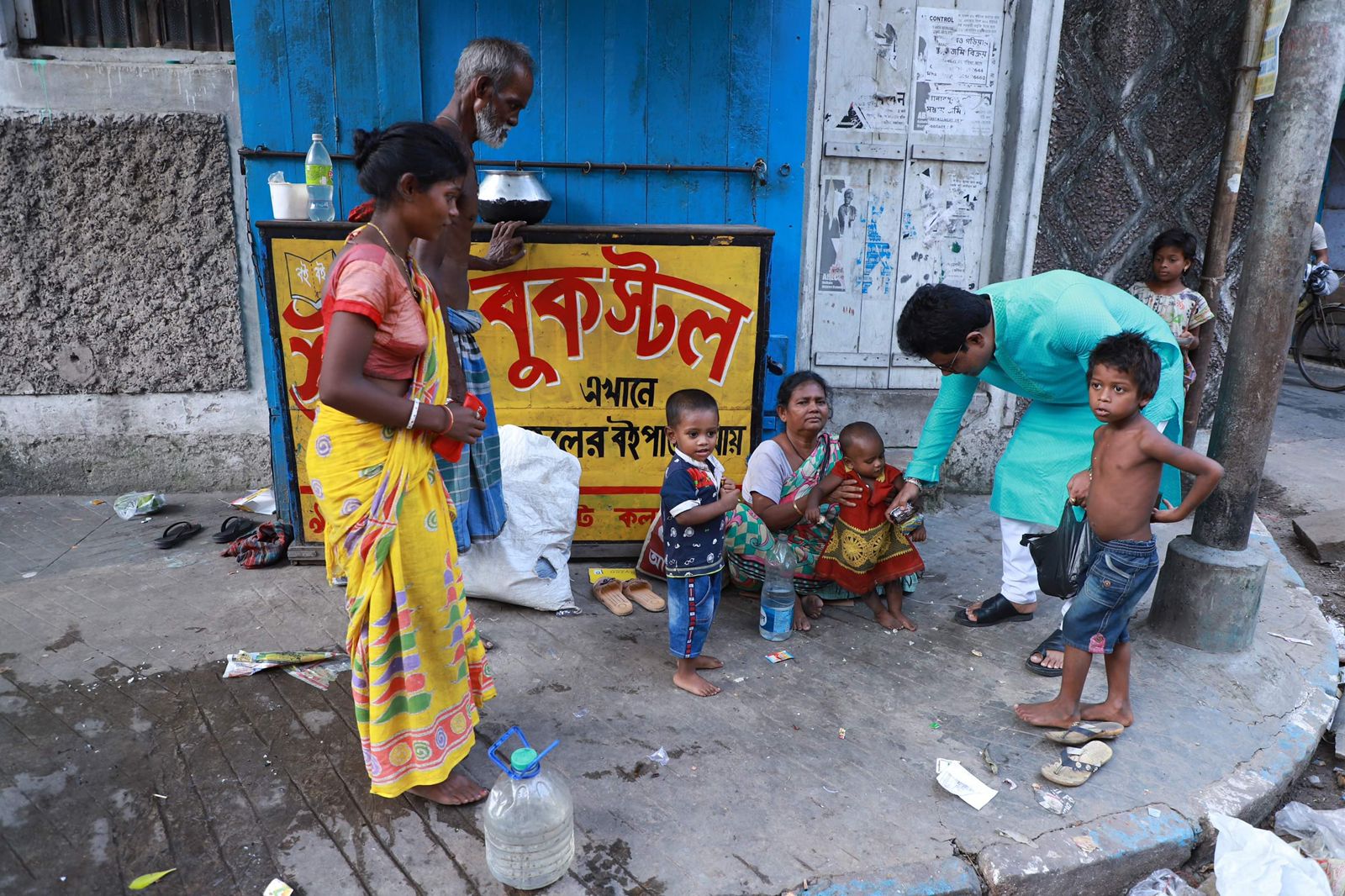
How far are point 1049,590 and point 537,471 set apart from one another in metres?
2.12

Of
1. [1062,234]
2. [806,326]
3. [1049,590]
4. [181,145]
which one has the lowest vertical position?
[1049,590]

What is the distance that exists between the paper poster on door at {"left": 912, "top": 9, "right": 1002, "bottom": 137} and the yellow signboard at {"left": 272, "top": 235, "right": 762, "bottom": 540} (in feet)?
5.71

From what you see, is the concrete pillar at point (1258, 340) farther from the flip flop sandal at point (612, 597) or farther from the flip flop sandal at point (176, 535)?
the flip flop sandal at point (176, 535)

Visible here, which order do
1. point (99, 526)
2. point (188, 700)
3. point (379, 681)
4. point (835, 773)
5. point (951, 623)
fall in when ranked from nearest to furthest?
point (379, 681) → point (835, 773) → point (188, 700) → point (951, 623) → point (99, 526)

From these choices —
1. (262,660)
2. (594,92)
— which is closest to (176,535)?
(262,660)

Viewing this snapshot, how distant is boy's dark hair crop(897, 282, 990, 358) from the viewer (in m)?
3.09

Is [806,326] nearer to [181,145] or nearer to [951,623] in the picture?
[951,623]

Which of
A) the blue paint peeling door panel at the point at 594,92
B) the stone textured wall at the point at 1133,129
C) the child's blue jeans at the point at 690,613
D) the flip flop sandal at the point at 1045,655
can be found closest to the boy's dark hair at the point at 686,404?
the child's blue jeans at the point at 690,613

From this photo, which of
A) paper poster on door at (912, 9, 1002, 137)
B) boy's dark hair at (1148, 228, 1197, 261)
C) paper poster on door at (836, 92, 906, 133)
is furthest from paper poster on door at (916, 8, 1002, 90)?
boy's dark hair at (1148, 228, 1197, 261)

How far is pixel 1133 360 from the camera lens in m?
2.68

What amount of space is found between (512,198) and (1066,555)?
8.85ft

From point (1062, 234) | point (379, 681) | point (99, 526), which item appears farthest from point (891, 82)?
point (99, 526)

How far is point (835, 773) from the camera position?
2676mm

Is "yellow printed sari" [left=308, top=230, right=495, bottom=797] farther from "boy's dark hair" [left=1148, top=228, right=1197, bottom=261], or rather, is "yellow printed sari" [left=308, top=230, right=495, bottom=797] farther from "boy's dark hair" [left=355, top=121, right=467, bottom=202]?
"boy's dark hair" [left=1148, top=228, right=1197, bottom=261]
